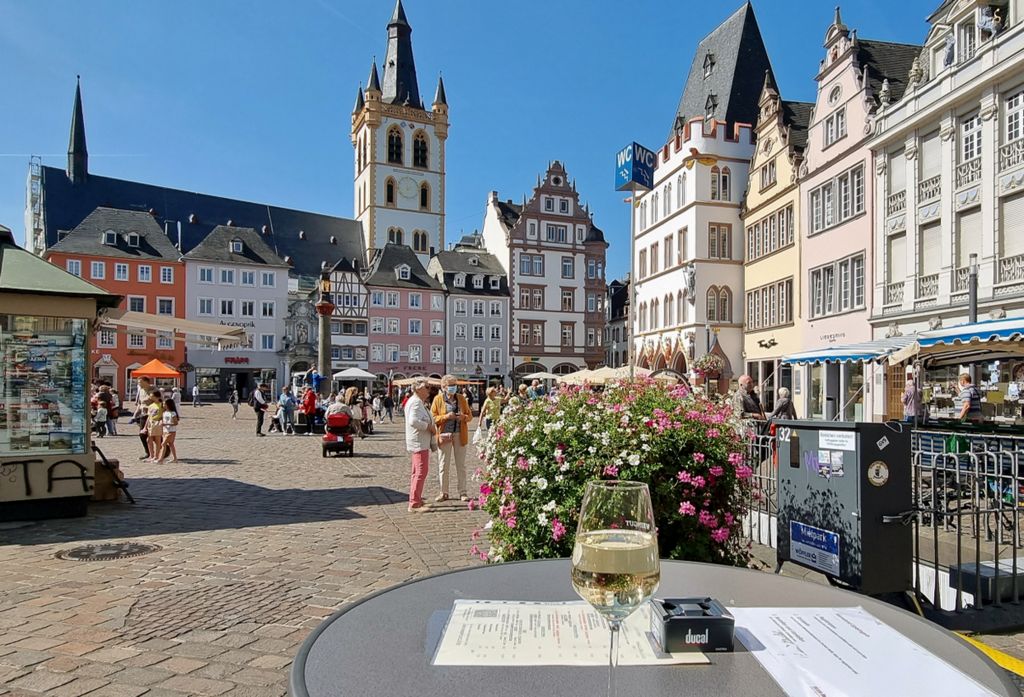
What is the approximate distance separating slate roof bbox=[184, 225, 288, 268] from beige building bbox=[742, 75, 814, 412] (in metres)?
42.1

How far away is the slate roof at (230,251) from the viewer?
6094cm

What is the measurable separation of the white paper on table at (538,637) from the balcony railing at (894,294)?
23916 mm

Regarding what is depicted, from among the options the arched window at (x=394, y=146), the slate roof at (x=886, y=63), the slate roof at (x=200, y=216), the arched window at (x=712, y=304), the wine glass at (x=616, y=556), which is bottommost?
the wine glass at (x=616, y=556)

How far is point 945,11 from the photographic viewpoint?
70.7 ft

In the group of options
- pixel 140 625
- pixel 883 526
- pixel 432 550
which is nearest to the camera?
pixel 883 526

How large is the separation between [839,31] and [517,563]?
98.6 feet

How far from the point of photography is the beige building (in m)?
30.5

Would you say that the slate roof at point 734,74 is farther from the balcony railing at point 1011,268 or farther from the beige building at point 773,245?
the balcony railing at point 1011,268

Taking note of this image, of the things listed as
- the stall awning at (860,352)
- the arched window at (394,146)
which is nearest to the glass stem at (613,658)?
the stall awning at (860,352)

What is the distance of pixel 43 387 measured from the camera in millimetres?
8820

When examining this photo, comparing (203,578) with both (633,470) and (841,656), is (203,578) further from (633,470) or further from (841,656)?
(841,656)

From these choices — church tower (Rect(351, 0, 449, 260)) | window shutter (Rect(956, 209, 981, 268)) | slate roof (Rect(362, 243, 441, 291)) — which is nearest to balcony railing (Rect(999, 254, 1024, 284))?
window shutter (Rect(956, 209, 981, 268))

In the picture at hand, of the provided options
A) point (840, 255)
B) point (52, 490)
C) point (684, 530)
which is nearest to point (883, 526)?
point (684, 530)

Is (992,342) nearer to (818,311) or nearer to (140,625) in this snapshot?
(140,625)
